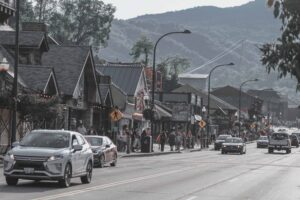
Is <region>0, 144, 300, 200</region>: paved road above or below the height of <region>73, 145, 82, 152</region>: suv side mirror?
below

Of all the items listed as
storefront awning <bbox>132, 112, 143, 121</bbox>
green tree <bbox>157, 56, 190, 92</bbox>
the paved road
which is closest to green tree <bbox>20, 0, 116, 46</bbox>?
green tree <bbox>157, 56, 190, 92</bbox>

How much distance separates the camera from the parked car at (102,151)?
3219cm

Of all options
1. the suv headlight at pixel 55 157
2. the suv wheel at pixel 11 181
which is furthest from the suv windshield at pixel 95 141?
the suv headlight at pixel 55 157

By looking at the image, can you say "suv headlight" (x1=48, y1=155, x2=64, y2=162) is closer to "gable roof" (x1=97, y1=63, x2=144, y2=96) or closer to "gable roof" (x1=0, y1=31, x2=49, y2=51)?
"gable roof" (x1=0, y1=31, x2=49, y2=51)

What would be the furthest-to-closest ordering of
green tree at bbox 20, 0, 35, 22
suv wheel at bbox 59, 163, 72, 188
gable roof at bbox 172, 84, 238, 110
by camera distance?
gable roof at bbox 172, 84, 238, 110 < green tree at bbox 20, 0, 35, 22 < suv wheel at bbox 59, 163, 72, 188

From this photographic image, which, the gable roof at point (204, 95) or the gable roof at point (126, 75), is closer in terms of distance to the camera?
the gable roof at point (126, 75)

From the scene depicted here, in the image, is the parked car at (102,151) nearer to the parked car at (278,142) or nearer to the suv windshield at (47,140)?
the suv windshield at (47,140)

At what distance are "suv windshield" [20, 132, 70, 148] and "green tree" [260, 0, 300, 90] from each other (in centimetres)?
938

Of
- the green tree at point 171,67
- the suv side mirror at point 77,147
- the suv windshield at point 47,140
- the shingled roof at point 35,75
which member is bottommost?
the suv side mirror at point 77,147

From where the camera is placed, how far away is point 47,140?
2106cm

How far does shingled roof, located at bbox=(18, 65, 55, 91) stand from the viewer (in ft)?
148

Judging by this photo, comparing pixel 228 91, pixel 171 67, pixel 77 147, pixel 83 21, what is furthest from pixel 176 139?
pixel 228 91

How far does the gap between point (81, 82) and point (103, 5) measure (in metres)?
64.5

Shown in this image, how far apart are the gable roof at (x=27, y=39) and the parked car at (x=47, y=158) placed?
88.6ft
